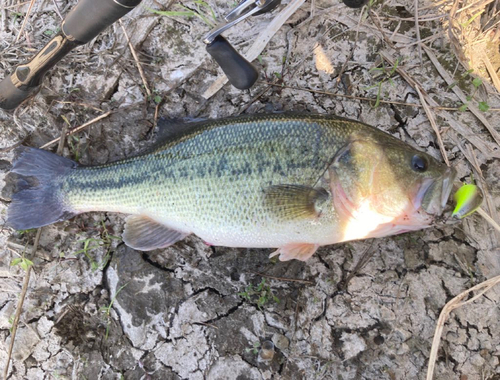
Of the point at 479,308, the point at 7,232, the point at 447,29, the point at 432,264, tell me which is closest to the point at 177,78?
the point at 7,232

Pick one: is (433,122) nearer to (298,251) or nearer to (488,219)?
(488,219)

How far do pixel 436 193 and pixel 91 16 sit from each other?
2673 millimetres

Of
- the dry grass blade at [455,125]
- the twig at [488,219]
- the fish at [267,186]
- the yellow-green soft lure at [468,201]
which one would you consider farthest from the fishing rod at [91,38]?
the twig at [488,219]

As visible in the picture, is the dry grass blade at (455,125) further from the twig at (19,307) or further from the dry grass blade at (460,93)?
the twig at (19,307)

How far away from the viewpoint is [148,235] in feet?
9.35

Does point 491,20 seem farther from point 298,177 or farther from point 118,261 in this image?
point 118,261

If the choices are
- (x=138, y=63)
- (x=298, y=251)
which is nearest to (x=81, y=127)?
(x=138, y=63)

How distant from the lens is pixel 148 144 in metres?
3.20

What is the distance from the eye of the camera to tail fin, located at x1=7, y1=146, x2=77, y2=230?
114 inches

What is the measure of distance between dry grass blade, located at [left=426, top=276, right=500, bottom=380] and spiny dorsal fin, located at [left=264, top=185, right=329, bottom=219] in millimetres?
1383

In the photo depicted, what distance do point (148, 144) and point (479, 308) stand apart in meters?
3.14

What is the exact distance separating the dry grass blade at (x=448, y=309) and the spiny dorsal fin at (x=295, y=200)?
4.54ft

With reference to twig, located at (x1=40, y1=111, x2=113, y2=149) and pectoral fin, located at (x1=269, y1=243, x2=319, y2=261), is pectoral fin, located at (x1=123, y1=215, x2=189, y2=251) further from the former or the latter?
twig, located at (x1=40, y1=111, x2=113, y2=149)

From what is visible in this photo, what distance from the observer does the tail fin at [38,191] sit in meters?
2.91
